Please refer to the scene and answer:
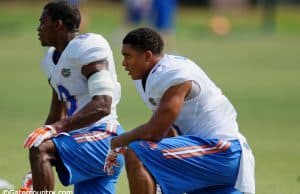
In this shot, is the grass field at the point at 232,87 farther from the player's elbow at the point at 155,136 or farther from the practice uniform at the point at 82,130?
the player's elbow at the point at 155,136

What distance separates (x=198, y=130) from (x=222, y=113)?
9.4 inches

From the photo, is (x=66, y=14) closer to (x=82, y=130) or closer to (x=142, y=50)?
(x=82, y=130)

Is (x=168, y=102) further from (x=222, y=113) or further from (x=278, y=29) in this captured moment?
(x=278, y=29)

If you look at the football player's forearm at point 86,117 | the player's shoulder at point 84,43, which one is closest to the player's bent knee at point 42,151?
the football player's forearm at point 86,117

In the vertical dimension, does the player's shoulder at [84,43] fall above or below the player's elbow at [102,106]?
above

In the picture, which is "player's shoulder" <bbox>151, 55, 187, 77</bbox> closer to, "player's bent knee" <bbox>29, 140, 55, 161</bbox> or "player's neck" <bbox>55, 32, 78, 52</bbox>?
"player's bent knee" <bbox>29, 140, 55, 161</bbox>

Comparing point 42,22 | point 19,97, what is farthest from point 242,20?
point 42,22

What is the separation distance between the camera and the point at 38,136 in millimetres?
8281

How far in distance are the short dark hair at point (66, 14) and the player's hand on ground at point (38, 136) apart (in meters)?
1.04

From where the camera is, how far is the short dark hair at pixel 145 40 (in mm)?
7996

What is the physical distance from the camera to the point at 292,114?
682 inches

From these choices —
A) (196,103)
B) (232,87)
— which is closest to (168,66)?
(196,103)

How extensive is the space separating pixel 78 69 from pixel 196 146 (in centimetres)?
150

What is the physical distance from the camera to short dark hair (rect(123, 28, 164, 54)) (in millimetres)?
7996
